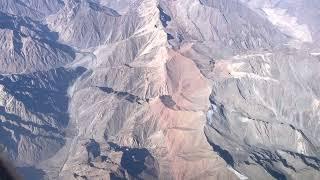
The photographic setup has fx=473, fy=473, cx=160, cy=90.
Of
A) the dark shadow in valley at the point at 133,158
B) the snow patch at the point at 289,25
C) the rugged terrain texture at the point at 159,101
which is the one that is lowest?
the dark shadow in valley at the point at 133,158

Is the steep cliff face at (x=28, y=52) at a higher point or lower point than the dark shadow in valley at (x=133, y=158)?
higher

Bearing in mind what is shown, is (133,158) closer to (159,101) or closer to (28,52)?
(159,101)

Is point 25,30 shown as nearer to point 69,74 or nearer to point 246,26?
point 69,74

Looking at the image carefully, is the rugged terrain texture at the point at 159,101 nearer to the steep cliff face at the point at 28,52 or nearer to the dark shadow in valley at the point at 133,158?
the dark shadow in valley at the point at 133,158

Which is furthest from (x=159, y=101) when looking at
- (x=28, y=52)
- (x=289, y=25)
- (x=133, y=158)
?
(x=289, y=25)

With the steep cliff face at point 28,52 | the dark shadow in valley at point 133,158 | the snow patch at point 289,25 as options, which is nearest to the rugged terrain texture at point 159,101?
the dark shadow in valley at point 133,158

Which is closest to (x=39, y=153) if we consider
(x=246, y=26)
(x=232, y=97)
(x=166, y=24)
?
(x=232, y=97)

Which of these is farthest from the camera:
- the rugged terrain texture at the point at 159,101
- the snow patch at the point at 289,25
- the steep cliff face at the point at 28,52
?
the snow patch at the point at 289,25

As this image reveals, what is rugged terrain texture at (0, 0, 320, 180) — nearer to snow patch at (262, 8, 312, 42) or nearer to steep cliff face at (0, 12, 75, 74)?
steep cliff face at (0, 12, 75, 74)

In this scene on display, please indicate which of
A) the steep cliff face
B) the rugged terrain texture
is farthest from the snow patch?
the steep cliff face

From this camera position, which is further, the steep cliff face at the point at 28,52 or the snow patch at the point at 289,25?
the snow patch at the point at 289,25
